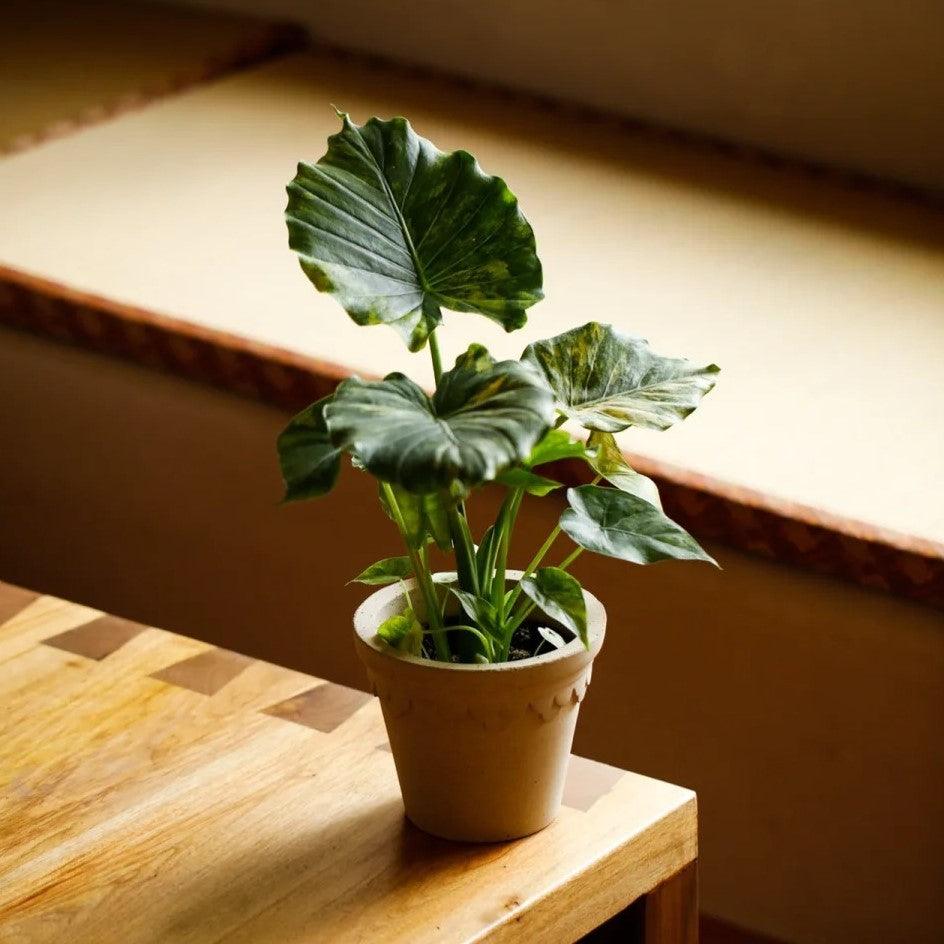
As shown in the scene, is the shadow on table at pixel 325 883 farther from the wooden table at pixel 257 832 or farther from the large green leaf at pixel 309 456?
the large green leaf at pixel 309 456

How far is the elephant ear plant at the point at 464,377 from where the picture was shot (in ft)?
2.81

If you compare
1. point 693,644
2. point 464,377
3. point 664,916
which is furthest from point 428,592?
point 693,644

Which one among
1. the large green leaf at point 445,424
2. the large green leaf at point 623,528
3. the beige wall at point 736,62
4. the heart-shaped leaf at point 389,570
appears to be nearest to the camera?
the large green leaf at point 445,424

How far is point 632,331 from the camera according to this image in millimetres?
1751

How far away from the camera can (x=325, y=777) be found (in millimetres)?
1044

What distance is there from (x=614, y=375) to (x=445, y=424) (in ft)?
0.56

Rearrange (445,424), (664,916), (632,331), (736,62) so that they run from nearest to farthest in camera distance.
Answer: (445,424)
(664,916)
(632,331)
(736,62)

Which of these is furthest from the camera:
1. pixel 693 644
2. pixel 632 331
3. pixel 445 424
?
pixel 632 331

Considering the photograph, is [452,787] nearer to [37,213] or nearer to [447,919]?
[447,919]

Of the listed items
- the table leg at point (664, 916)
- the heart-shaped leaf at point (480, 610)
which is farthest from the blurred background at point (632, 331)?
the heart-shaped leaf at point (480, 610)

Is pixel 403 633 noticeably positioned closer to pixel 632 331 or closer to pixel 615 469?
pixel 615 469

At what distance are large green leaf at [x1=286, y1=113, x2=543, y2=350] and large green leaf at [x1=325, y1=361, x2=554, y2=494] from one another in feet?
0.21

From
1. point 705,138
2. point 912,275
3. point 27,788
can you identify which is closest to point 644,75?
point 705,138

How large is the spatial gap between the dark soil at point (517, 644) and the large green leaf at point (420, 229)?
6.6 inches
